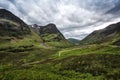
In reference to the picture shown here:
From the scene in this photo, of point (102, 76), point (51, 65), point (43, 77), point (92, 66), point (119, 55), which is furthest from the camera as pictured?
point (51, 65)

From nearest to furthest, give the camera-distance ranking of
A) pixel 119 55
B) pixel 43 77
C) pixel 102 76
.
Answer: pixel 102 76, pixel 43 77, pixel 119 55

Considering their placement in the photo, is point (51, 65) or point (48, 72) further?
point (51, 65)

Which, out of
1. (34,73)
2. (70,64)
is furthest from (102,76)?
(34,73)

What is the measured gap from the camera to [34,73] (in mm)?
132625

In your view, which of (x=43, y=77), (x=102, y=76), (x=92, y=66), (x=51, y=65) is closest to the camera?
(x=102, y=76)

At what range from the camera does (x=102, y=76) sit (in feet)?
373

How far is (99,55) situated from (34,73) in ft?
175

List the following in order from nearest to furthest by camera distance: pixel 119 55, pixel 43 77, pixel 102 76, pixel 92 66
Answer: pixel 102 76 < pixel 43 77 < pixel 92 66 < pixel 119 55

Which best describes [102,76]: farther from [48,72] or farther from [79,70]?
[48,72]

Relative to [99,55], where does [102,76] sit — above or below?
below

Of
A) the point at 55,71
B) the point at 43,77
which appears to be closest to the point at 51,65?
the point at 55,71

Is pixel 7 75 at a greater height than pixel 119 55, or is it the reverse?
A: pixel 119 55

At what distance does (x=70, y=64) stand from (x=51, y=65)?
16366mm

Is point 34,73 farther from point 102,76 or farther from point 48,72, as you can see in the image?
point 102,76
